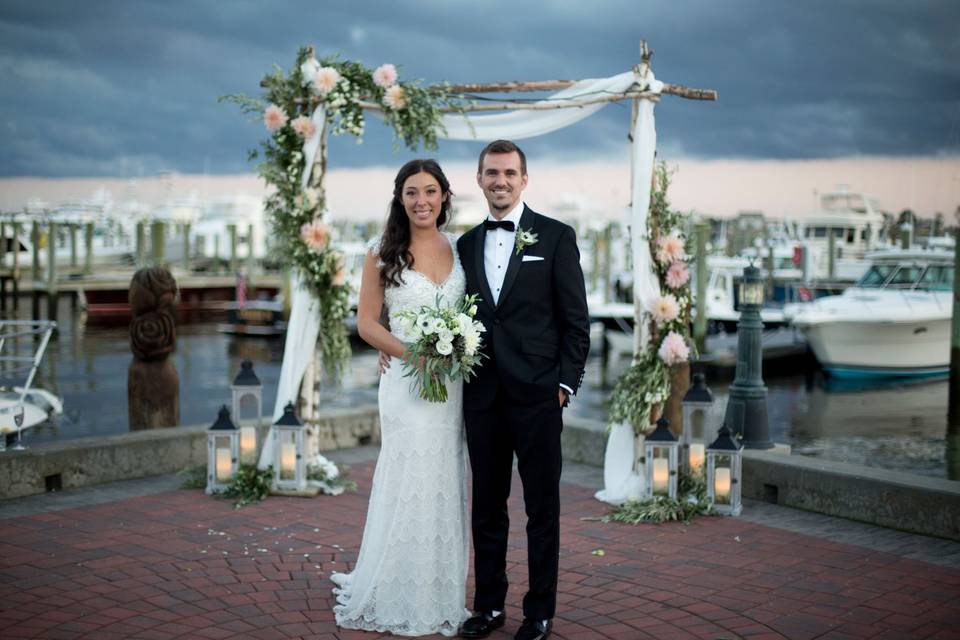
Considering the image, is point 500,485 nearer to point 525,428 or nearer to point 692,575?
point 525,428

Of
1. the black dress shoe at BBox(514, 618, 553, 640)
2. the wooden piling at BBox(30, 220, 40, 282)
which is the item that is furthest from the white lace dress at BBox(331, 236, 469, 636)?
the wooden piling at BBox(30, 220, 40, 282)

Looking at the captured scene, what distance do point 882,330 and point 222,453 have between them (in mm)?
18388

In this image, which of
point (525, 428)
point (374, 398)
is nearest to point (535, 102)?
point (525, 428)

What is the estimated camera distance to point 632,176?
23.6 feet

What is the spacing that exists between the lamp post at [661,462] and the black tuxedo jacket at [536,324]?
251 cm

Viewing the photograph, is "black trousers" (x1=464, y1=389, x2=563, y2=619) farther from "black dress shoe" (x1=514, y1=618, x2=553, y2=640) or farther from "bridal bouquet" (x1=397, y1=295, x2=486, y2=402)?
"bridal bouquet" (x1=397, y1=295, x2=486, y2=402)

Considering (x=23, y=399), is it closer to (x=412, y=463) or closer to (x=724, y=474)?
(x=412, y=463)

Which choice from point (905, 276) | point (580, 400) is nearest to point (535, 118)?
point (580, 400)

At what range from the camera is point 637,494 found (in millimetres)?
6945

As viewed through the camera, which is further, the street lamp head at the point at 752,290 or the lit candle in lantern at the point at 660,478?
the street lamp head at the point at 752,290

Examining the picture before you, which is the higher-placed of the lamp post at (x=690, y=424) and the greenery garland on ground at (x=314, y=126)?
the greenery garland on ground at (x=314, y=126)

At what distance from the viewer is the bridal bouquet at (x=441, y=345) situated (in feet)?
13.8

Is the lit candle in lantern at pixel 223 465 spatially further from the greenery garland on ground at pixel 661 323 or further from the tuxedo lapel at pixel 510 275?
the tuxedo lapel at pixel 510 275

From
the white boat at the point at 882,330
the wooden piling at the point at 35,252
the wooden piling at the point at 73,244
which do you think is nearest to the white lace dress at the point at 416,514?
the white boat at the point at 882,330
